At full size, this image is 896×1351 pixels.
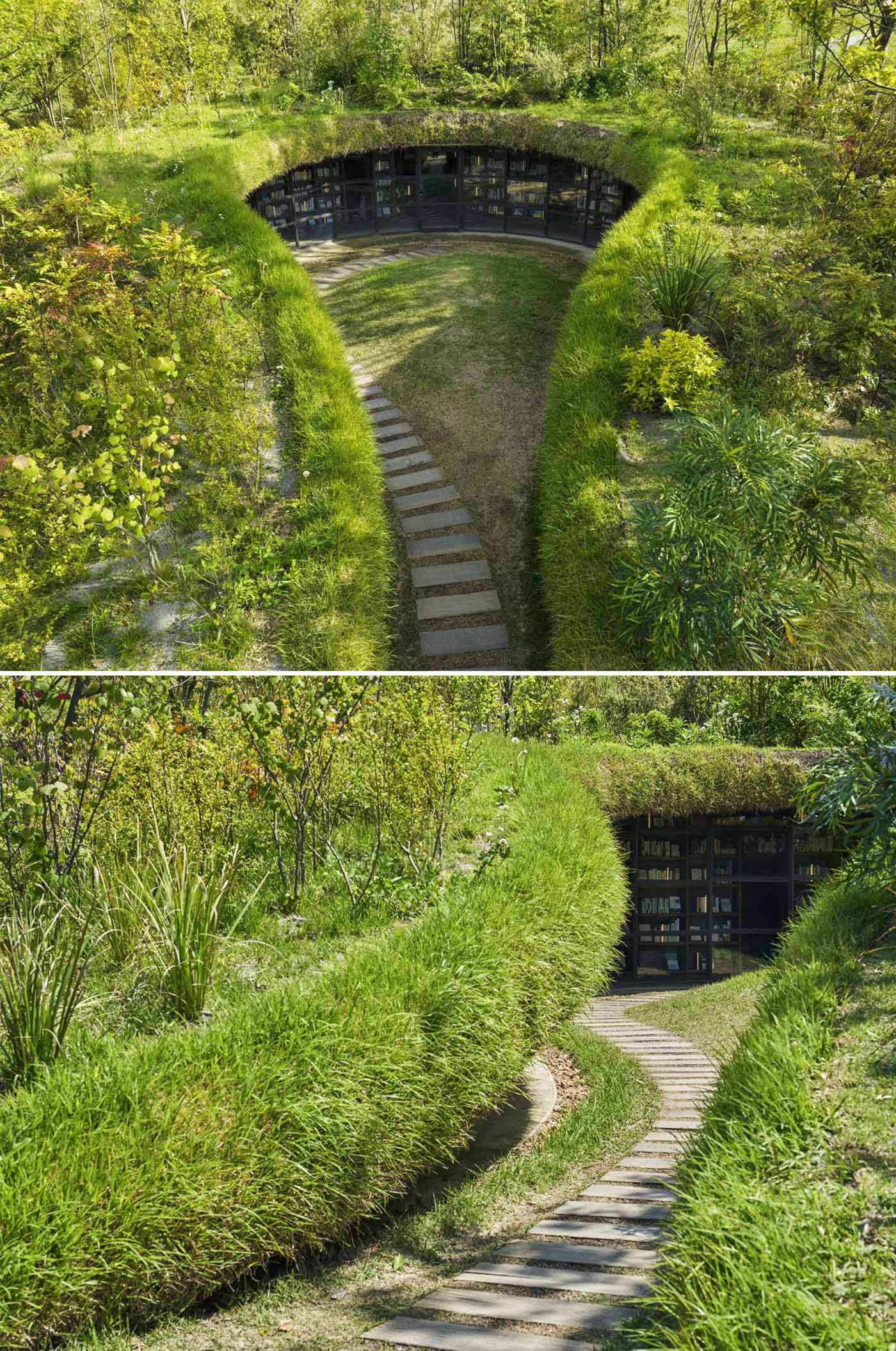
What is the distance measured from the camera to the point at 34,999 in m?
3.48

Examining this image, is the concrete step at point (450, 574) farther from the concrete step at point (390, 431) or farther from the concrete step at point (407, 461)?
the concrete step at point (390, 431)

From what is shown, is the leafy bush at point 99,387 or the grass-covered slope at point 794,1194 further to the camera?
the leafy bush at point 99,387

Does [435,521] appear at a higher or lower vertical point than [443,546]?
higher

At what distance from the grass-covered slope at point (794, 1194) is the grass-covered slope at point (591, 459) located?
182cm

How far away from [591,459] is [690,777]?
468cm

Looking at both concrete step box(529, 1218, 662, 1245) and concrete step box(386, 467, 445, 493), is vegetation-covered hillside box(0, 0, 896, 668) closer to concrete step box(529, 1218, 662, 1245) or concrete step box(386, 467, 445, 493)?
concrete step box(386, 467, 445, 493)

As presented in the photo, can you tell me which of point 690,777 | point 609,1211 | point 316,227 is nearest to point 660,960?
point 690,777

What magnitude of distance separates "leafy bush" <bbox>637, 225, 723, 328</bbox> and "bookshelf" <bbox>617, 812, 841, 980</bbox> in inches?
199

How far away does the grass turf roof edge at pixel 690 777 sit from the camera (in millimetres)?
8812

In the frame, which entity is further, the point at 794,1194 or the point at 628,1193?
the point at 628,1193

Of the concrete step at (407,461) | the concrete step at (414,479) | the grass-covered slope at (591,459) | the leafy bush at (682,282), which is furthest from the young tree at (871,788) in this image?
the concrete step at (407,461)

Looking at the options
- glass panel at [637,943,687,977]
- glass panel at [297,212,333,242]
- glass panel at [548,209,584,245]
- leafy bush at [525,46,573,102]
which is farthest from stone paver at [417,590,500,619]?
leafy bush at [525,46,573,102]

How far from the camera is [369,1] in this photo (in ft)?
44.7

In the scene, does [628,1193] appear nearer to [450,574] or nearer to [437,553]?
[450,574]
